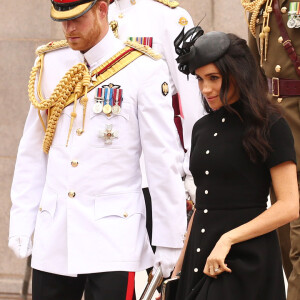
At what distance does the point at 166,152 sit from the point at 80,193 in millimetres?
417

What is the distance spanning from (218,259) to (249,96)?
0.66m

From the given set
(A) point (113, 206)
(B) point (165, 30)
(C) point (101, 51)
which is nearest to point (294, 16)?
(B) point (165, 30)

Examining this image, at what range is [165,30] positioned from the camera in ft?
20.5

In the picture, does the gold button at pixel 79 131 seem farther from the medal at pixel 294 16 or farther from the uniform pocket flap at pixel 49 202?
the medal at pixel 294 16

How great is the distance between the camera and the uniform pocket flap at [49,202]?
4961 millimetres

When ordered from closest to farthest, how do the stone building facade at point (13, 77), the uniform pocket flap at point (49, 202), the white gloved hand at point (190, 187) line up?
the uniform pocket flap at point (49, 202), the white gloved hand at point (190, 187), the stone building facade at point (13, 77)

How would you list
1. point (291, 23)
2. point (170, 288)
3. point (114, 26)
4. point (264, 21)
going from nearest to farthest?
point (170, 288), point (114, 26), point (291, 23), point (264, 21)

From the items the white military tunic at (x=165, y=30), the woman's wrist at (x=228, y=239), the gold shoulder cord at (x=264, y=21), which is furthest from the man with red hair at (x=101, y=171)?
the gold shoulder cord at (x=264, y=21)

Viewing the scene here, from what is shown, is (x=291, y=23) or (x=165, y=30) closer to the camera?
(x=165, y=30)

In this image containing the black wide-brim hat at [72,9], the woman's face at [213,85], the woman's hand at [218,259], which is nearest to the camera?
the woman's hand at [218,259]

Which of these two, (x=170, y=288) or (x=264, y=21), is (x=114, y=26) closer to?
(x=264, y=21)

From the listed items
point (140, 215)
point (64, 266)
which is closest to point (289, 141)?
point (140, 215)

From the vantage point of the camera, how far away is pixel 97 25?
4.95 metres

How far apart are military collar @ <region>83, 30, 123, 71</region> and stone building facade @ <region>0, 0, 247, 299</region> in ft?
9.54
